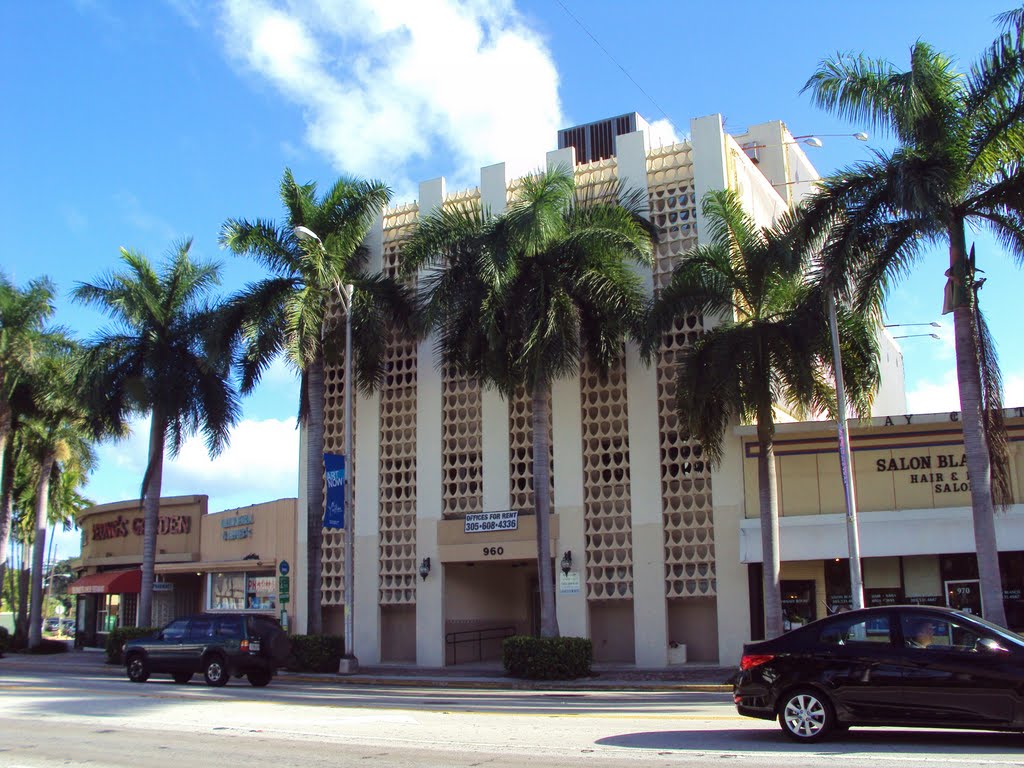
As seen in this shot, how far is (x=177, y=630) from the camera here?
23469 millimetres

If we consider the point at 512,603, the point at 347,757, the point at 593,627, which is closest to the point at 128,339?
the point at 512,603

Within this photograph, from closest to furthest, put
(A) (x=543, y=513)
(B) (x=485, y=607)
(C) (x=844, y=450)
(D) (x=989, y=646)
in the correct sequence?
(D) (x=989, y=646)
(C) (x=844, y=450)
(A) (x=543, y=513)
(B) (x=485, y=607)

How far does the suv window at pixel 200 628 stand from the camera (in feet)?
75.2

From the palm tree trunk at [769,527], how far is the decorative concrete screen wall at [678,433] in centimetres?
296

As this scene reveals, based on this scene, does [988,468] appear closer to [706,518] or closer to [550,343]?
[706,518]

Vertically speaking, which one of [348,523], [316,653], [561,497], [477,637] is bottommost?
[316,653]

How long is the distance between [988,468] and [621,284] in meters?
9.81

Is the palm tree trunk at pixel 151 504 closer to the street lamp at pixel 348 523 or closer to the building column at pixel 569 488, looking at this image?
the street lamp at pixel 348 523

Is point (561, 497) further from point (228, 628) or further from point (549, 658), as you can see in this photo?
point (228, 628)

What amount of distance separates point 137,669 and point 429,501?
31.2ft

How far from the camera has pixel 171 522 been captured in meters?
38.8

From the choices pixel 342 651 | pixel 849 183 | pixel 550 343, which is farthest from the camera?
pixel 342 651

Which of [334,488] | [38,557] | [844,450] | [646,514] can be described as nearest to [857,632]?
[844,450]

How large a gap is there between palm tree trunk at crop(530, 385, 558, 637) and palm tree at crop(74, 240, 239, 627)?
11.2m
